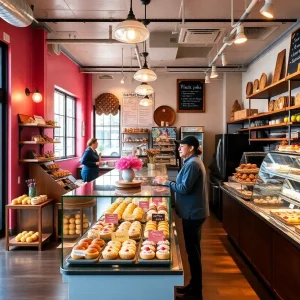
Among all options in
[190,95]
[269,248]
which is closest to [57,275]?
[269,248]

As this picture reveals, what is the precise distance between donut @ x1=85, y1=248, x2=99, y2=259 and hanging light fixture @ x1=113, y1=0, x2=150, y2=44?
1.87 meters

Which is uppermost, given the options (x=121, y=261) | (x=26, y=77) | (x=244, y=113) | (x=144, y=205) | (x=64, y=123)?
(x=26, y=77)

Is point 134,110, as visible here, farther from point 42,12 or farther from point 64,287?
point 64,287

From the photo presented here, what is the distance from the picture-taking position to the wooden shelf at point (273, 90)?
5.22 metres

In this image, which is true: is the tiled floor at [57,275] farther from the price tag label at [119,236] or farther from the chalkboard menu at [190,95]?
the chalkboard menu at [190,95]

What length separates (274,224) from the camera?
3.09 m

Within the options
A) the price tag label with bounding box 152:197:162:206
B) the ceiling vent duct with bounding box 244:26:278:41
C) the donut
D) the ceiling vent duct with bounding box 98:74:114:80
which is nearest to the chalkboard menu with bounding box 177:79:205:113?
the ceiling vent duct with bounding box 98:74:114:80

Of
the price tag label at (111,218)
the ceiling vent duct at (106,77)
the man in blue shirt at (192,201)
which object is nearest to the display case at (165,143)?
the ceiling vent duct at (106,77)

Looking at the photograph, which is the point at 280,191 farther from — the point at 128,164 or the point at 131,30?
the point at 131,30

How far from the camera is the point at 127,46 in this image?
6539mm

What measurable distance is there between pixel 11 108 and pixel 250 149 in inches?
195

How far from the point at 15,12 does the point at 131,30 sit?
146cm

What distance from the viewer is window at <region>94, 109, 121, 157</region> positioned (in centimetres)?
927

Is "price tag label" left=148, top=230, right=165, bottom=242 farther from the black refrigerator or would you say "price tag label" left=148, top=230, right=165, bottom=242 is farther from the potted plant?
the black refrigerator
